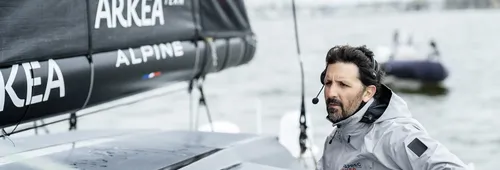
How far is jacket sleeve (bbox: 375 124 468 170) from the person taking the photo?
Answer: 196 centimetres

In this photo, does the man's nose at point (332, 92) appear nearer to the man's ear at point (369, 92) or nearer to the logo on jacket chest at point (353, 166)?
the man's ear at point (369, 92)

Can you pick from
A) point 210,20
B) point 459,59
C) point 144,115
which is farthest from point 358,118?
point 459,59

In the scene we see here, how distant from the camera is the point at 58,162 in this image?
8.69 ft

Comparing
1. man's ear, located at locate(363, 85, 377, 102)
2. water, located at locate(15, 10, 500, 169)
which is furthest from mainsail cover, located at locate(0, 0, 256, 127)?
water, located at locate(15, 10, 500, 169)

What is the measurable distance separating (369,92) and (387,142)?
171mm

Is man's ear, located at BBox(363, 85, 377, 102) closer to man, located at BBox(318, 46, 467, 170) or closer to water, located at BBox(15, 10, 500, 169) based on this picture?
man, located at BBox(318, 46, 467, 170)

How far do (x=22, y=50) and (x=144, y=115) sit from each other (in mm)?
14376

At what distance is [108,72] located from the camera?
2.85 m

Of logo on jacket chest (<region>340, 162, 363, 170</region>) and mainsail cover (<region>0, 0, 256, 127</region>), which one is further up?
mainsail cover (<region>0, 0, 256, 127</region>)

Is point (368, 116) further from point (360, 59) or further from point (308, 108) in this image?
point (308, 108)

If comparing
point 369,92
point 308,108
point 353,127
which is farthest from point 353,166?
point 308,108

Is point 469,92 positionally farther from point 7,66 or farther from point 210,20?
point 7,66

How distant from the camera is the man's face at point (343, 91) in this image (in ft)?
6.97

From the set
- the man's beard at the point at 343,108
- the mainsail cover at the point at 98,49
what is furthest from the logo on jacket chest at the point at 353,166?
the mainsail cover at the point at 98,49
